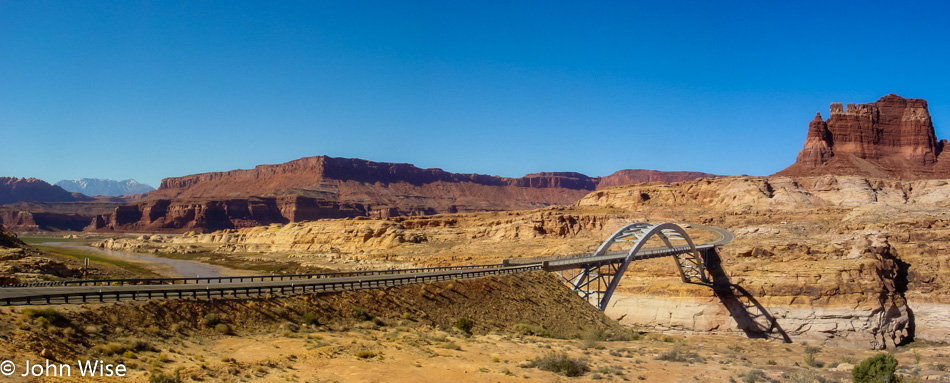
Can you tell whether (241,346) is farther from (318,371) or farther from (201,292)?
(201,292)

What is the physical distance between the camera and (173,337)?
18.7 meters

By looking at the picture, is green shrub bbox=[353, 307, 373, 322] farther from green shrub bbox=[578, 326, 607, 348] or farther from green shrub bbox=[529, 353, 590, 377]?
green shrub bbox=[578, 326, 607, 348]

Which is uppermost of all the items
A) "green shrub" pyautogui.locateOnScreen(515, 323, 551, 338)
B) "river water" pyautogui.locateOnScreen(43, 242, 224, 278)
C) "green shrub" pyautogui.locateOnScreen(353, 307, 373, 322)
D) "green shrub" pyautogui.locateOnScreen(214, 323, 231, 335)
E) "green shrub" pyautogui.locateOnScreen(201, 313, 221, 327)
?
"green shrub" pyautogui.locateOnScreen(201, 313, 221, 327)

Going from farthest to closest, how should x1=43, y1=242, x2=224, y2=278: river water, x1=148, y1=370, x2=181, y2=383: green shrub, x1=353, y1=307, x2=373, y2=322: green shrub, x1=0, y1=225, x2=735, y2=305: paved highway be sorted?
1. x1=43, y1=242, x2=224, y2=278: river water
2. x1=353, y1=307, x2=373, y2=322: green shrub
3. x1=0, y1=225, x2=735, y2=305: paved highway
4. x1=148, y1=370, x2=181, y2=383: green shrub

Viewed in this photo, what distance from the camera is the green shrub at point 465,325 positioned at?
26.7 metres

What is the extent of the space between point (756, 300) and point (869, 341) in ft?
28.5

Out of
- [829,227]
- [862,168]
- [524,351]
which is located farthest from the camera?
[862,168]

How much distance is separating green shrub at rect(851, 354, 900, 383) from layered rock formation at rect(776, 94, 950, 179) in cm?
10642

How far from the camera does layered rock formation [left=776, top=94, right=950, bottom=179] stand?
115 metres

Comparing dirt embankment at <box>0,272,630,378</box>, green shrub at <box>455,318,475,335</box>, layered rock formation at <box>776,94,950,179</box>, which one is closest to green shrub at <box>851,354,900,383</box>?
dirt embankment at <box>0,272,630,378</box>

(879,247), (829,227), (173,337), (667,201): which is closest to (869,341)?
(879,247)

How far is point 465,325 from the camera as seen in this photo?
26.9m

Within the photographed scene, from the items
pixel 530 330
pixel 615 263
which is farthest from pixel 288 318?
pixel 615 263

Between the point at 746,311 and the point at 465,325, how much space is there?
116 feet
